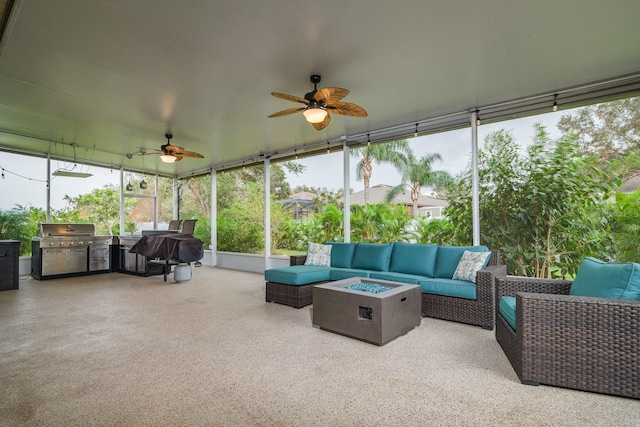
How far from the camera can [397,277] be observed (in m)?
4.05

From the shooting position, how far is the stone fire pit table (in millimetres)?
2955

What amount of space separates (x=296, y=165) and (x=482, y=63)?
Result: 509 cm

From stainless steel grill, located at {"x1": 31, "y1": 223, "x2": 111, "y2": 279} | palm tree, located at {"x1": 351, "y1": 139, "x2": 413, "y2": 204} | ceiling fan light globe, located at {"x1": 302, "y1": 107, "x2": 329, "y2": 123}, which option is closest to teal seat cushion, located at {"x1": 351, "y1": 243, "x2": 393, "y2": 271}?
palm tree, located at {"x1": 351, "y1": 139, "x2": 413, "y2": 204}

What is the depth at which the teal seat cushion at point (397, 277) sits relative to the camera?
3.94m

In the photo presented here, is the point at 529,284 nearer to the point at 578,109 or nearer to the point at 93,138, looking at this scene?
the point at 578,109

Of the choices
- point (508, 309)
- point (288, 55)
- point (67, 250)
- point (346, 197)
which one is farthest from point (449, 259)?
point (67, 250)

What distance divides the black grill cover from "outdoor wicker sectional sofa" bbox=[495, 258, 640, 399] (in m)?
5.57

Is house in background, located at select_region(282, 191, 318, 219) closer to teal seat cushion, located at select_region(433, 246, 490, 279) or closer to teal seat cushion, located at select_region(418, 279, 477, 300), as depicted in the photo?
teal seat cushion, located at select_region(433, 246, 490, 279)

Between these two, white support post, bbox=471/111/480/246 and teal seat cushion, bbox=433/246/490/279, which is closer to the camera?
teal seat cushion, bbox=433/246/490/279

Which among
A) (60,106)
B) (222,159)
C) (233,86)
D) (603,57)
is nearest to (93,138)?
(60,106)

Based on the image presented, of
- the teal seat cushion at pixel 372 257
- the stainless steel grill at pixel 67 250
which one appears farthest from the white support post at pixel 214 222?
the teal seat cushion at pixel 372 257

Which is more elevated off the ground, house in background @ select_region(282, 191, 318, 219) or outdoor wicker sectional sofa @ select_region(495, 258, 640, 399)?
house in background @ select_region(282, 191, 318, 219)

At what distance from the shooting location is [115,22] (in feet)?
8.69

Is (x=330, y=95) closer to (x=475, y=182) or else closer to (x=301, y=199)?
(x=475, y=182)
